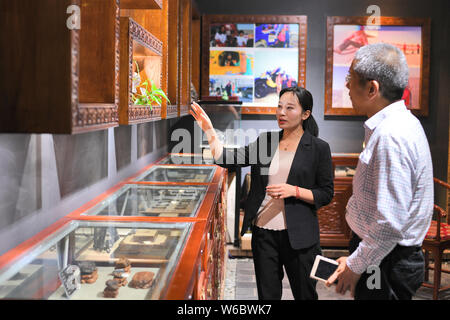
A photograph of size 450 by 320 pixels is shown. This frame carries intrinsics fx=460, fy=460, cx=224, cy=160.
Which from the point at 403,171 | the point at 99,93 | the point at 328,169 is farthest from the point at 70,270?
the point at 328,169

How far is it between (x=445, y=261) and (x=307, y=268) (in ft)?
10.3

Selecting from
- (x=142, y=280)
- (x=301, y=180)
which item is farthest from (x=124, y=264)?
(x=301, y=180)

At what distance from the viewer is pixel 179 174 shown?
3387 millimetres

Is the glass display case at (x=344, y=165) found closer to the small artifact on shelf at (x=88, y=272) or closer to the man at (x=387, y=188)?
the man at (x=387, y=188)

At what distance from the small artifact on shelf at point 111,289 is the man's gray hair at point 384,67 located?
1.04 metres

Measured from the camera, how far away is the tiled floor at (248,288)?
373 cm

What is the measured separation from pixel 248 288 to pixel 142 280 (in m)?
2.66

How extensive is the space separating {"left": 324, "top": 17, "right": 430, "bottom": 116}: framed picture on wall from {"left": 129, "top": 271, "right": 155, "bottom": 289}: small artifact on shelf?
13.7ft

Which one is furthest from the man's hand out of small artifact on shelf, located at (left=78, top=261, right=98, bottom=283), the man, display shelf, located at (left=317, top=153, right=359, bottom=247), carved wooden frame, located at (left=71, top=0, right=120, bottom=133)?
display shelf, located at (left=317, top=153, right=359, bottom=247)

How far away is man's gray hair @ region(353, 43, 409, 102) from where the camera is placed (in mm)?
1521

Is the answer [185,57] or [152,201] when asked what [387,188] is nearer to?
[152,201]

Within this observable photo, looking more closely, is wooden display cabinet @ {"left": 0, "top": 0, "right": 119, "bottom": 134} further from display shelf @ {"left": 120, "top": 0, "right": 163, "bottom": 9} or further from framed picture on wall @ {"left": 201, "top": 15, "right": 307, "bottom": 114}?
framed picture on wall @ {"left": 201, "top": 15, "right": 307, "bottom": 114}

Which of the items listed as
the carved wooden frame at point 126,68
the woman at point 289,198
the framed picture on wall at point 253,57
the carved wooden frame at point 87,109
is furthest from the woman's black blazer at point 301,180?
the framed picture on wall at point 253,57

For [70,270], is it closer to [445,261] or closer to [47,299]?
[47,299]
